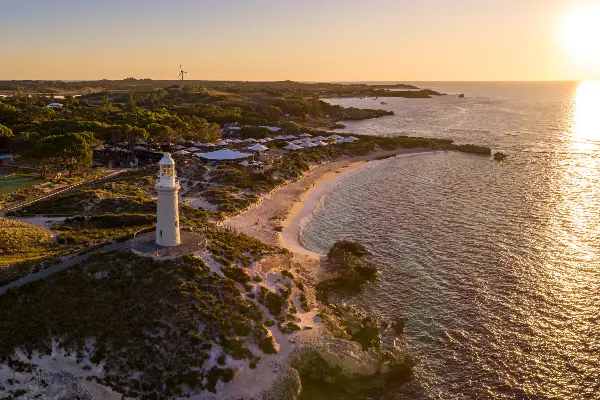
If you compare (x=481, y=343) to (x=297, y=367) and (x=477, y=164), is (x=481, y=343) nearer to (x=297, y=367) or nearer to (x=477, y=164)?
(x=297, y=367)

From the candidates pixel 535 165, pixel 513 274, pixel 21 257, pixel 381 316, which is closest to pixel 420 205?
pixel 513 274

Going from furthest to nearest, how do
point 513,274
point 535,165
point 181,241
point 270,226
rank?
point 535,165, point 270,226, point 513,274, point 181,241

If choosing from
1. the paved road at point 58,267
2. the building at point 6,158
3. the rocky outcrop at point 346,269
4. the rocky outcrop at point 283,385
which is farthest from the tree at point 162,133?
the rocky outcrop at point 283,385

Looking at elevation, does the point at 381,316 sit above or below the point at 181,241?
below

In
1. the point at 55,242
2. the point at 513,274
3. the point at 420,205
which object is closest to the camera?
the point at 55,242

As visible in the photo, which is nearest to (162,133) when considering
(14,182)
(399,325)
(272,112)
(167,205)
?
(14,182)

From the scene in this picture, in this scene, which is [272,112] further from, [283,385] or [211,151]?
[283,385]

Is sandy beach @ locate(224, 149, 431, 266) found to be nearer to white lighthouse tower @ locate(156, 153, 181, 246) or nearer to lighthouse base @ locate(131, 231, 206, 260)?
lighthouse base @ locate(131, 231, 206, 260)

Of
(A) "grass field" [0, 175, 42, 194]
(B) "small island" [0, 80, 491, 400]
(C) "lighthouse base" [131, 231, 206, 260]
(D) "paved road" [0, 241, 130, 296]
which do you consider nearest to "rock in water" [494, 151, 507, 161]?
(B) "small island" [0, 80, 491, 400]
